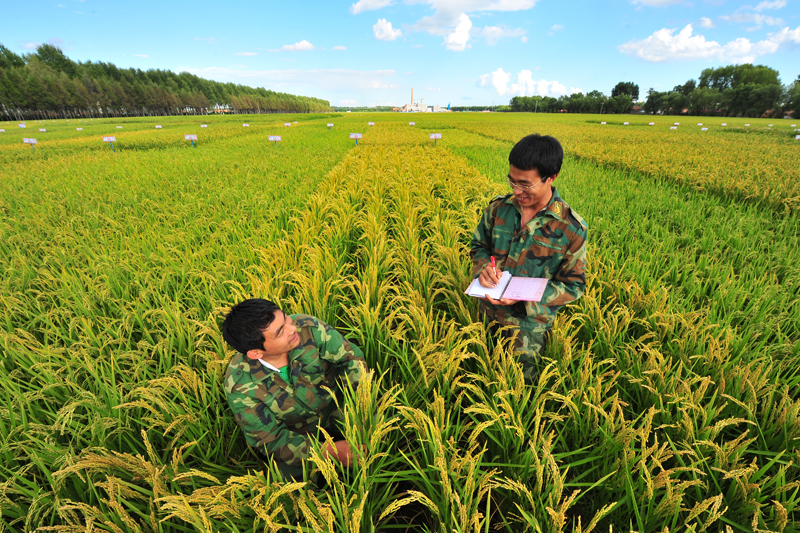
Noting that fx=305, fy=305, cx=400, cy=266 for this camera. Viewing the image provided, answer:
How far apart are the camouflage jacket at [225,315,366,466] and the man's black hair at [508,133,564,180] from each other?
1.34m

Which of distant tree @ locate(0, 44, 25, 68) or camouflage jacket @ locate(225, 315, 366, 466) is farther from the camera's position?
distant tree @ locate(0, 44, 25, 68)

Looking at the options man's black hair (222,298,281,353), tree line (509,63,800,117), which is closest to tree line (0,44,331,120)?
man's black hair (222,298,281,353)

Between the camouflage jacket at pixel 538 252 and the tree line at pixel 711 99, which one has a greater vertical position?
the tree line at pixel 711 99

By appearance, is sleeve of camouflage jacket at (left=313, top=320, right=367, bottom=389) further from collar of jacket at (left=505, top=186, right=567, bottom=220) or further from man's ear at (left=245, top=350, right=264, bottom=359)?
collar of jacket at (left=505, top=186, right=567, bottom=220)

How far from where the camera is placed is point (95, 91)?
6272 centimetres

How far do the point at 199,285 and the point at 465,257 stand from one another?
2.53 meters

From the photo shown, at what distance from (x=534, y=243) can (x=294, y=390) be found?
1601mm

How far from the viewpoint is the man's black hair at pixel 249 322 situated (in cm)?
137

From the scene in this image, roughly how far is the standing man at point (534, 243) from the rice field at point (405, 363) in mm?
224

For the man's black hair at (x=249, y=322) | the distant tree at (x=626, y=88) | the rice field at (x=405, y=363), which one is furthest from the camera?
the distant tree at (x=626, y=88)

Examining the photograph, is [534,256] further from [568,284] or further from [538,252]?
[568,284]

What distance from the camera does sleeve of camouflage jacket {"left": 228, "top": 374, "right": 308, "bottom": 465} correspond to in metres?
1.47

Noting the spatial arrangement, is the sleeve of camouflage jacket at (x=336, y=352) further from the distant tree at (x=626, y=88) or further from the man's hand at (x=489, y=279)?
the distant tree at (x=626, y=88)

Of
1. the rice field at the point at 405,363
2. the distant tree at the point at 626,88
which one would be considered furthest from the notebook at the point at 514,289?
the distant tree at the point at 626,88
